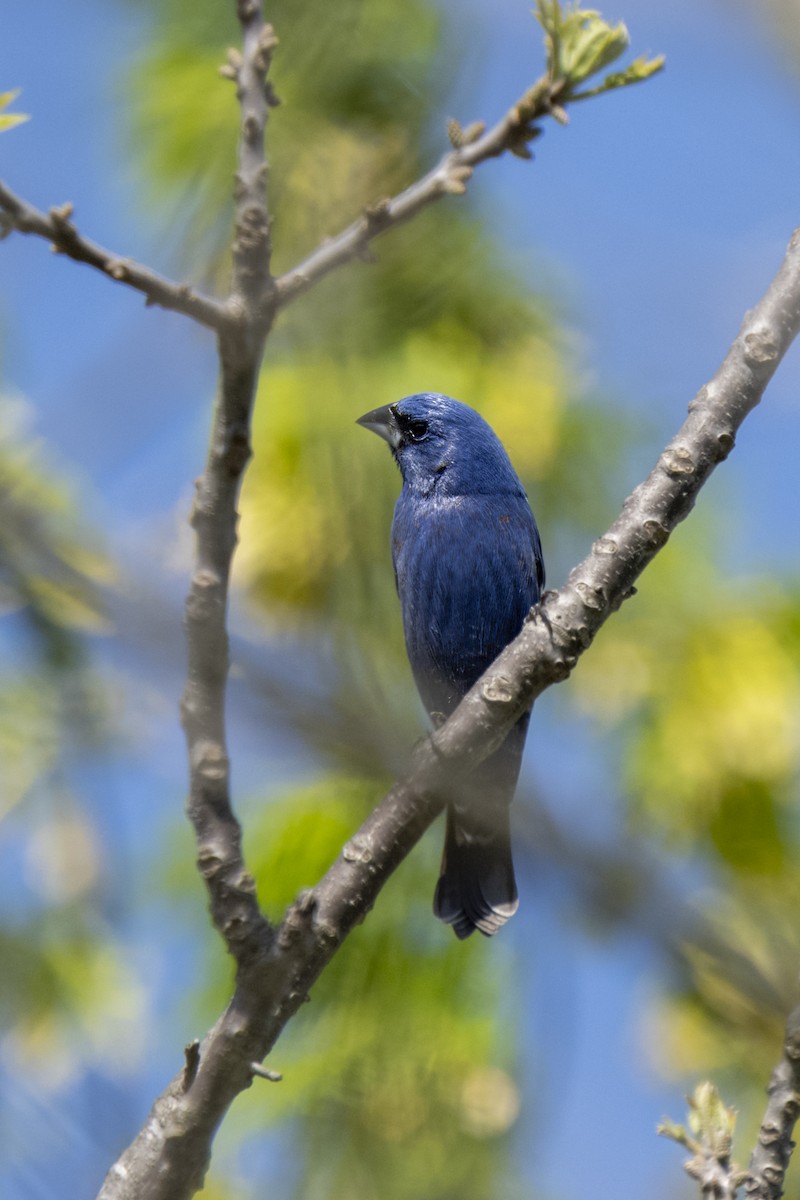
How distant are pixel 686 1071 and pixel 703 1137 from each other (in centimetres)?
191

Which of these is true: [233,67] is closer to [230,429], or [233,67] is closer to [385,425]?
[230,429]

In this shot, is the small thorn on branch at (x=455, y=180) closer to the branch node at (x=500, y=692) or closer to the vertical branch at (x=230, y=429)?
the vertical branch at (x=230, y=429)

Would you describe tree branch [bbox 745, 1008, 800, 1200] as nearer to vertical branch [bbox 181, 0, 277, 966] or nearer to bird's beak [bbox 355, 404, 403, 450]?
vertical branch [bbox 181, 0, 277, 966]

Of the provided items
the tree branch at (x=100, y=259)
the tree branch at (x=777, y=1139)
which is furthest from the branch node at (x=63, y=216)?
the tree branch at (x=777, y=1139)

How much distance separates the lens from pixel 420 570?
5188mm

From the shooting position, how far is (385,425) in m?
5.77

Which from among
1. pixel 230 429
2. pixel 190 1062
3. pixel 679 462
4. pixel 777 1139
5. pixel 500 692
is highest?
pixel 679 462

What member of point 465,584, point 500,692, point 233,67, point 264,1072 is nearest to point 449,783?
point 500,692

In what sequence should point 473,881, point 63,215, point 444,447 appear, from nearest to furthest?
1. point 63,215
2. point 473,881
3. point 444,447

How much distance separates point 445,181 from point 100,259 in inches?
27.2

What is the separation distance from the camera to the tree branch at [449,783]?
267 cm

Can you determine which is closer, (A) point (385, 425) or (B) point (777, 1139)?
(B) point (777, 1139)

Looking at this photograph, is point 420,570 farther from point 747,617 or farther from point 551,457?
point 747,617

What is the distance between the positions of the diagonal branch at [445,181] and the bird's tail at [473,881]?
215cm
